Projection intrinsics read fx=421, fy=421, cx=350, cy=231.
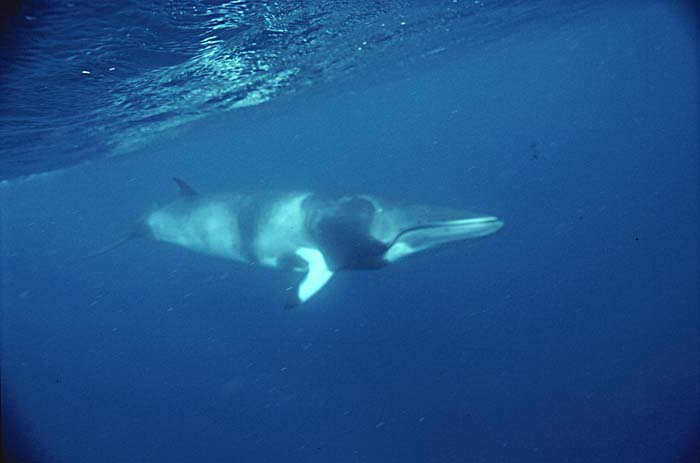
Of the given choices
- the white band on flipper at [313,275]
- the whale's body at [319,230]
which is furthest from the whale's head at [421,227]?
the white band on flipper at [313,275]

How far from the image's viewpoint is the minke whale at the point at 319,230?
7.67m

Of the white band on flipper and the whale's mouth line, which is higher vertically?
the whale's mouth line

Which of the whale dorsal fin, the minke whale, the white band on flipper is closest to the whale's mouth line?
the minke whale

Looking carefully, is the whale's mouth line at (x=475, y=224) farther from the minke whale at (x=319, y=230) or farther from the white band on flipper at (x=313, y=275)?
the white band on flipper at (x=313, y=275)

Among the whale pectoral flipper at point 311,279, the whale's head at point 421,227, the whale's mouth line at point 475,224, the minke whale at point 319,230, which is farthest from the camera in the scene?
the whale pectoral flipper at point 311,279

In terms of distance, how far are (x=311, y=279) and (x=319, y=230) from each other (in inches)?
41.0

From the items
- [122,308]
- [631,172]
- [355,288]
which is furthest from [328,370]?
[631,172]

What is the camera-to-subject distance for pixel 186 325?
28.3 metres

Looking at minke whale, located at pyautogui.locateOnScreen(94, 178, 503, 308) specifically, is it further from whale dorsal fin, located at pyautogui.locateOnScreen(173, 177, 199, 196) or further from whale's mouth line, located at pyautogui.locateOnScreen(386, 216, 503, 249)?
whale dorsal fin, located at pyautogui.locateOnScreen(173, 177, 199, 196)

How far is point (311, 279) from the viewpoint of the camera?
8758 millimetres

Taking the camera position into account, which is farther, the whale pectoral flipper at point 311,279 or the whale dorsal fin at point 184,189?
the whale dorsal fin at point 184,189

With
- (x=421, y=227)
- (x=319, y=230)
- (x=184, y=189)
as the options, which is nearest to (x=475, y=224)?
(x=421, y=227)

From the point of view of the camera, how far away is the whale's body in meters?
7.68

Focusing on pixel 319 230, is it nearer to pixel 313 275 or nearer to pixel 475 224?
pixel 313 275
